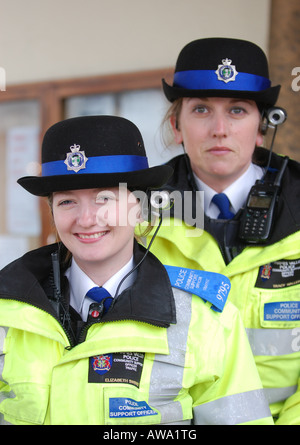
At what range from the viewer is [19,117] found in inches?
181

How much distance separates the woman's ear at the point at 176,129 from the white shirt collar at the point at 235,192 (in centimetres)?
20

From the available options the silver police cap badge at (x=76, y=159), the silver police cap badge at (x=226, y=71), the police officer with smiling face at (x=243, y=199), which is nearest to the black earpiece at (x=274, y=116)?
the police officer with smiling face at (x=243, y=199)

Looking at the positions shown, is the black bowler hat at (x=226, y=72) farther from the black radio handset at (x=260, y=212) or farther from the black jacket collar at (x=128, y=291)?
the black jacket collar at (x=128, y=291)

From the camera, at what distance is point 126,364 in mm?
1556

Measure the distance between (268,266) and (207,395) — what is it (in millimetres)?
603

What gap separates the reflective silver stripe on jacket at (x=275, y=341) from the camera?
6.51 ft

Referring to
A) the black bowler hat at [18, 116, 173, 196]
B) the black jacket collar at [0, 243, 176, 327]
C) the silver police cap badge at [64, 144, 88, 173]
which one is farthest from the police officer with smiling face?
the silver police cap badge at [64, 144, 88, 173]

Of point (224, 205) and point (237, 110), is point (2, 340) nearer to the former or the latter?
point (224, 205)

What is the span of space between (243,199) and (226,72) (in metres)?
0.49

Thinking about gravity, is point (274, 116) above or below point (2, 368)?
above

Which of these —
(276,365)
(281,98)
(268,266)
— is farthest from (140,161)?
(281,98)

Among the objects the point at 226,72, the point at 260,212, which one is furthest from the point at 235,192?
the point at 226,72

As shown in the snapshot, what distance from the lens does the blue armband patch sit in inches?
65.4

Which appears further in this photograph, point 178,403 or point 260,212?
point 260,212
